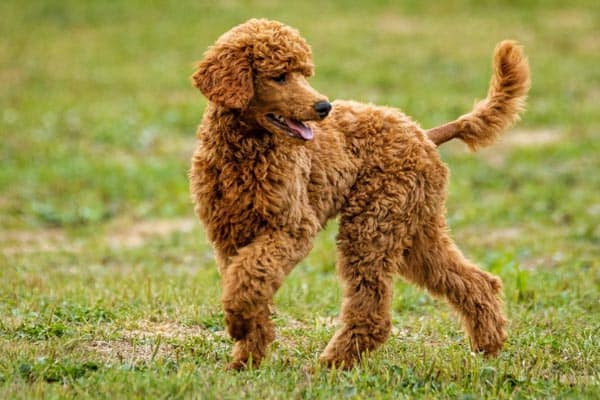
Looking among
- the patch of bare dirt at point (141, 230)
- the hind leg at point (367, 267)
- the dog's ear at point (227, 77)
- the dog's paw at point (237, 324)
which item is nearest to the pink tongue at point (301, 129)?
the dog's ear at point (227, 77)

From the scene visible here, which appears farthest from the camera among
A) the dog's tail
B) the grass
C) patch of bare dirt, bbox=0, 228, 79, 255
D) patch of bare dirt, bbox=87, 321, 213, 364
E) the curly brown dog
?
patch of bare dirt, bbox=0, 228, 79, 255

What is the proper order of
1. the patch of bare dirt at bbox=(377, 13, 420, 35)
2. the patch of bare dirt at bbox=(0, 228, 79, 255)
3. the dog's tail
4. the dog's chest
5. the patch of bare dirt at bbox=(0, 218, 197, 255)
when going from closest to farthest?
the dog's chest → the dog's tail → the patch of bare dirt at bbox=(0, 228, 79, 255) → the patch of bare dirt at bbox=(0, 218, 197, 255) → the patch of bare dirt at bbox=(377, 13, 420, 35)

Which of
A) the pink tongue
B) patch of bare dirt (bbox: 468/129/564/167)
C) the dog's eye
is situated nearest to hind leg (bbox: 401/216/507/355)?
the pink tongue

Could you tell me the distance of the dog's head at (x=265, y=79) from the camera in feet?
19.5

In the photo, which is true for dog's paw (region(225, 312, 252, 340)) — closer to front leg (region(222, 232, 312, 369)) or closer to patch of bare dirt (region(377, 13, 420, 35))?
front leg (region(222, 232, 312, 369))

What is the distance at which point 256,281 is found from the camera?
595 centimetres

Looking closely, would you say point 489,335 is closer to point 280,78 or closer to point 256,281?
point 256,281

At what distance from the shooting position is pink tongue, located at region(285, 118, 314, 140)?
19.7 ft

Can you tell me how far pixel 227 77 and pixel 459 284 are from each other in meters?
2.35

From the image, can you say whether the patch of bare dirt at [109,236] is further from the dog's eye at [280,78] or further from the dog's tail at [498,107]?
the dog's eye at [280,78]

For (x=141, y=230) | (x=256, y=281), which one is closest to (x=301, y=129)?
(x=256, y=281)

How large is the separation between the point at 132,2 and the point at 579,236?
18.1m

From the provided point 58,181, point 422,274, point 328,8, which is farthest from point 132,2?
point 422,274

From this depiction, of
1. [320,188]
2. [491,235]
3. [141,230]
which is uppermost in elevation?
[320,188]
